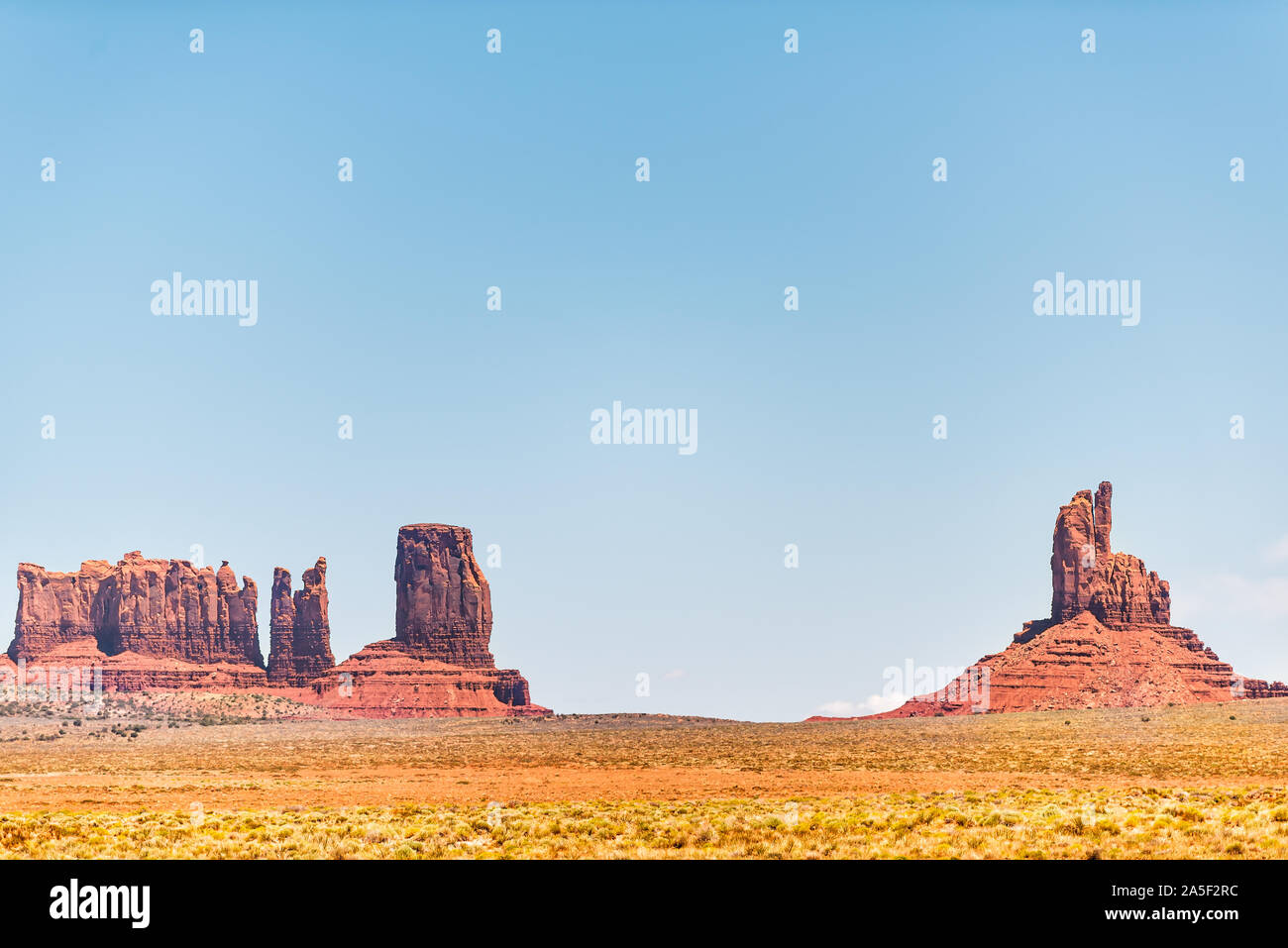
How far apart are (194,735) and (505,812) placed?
83554 millimetres

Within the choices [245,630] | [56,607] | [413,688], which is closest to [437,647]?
[413,688]

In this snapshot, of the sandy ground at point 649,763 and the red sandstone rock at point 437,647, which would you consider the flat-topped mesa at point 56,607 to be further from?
the sandy ground at point 649,763

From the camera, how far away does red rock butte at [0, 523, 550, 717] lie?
18412 centimetres

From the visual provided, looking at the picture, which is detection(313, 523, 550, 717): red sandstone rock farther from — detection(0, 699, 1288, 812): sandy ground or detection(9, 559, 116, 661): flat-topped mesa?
detection(0, 699, 1288, 812): sandy ground

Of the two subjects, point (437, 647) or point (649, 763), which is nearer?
point (649, 763)

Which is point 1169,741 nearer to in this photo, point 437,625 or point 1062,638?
point 1062,638

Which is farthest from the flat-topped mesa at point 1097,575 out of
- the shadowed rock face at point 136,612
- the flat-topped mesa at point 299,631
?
the shadowed rock face at point 136,612

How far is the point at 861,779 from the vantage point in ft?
140

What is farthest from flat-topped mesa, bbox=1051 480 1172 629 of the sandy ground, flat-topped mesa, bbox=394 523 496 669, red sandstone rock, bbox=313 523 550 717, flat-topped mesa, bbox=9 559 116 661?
flat-topped mesa, bbox=9 559 116 661

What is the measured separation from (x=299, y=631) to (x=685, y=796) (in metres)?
169

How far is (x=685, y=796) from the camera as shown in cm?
3644

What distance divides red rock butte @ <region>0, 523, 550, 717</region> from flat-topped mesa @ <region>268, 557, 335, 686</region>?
0.16 m

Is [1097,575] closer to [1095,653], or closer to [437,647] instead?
[1095,653]
